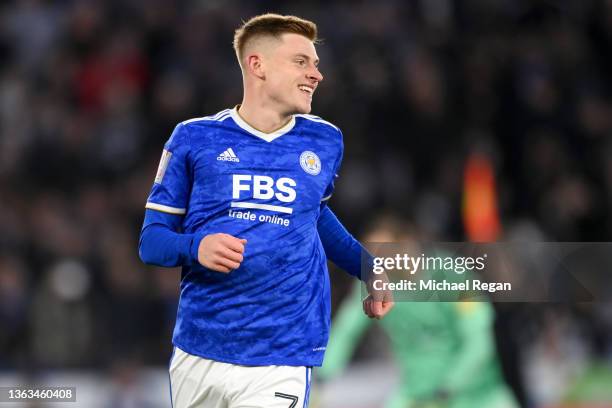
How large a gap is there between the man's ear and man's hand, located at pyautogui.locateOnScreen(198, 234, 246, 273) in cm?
79

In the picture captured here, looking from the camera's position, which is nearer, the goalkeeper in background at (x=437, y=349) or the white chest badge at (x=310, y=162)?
the white chest badge at (x=310, y=162)

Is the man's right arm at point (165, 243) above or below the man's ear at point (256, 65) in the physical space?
below

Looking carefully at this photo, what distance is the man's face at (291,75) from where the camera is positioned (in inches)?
180

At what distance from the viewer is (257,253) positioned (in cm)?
437

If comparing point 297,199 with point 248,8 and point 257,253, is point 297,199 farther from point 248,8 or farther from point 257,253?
point 248,8

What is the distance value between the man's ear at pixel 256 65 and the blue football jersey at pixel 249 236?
24 centimetres

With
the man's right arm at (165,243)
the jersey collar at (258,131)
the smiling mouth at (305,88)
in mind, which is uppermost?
the smiling mouth at (305,88)

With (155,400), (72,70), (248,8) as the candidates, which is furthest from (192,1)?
(155,400)

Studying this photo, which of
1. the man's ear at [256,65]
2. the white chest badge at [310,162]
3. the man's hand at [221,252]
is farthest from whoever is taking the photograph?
the man's ear at [256,65]

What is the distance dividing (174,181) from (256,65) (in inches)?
22.9

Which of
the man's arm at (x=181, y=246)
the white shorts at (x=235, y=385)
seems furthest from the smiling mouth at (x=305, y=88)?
the white shorts at (x=235, y=385)

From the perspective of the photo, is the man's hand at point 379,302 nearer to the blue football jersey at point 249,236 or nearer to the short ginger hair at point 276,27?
the blue football jersey at point 249,236

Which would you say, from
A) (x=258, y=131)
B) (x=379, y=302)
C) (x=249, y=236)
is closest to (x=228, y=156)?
(x=258, y=131)

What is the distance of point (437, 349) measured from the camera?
25.7 feet
